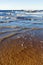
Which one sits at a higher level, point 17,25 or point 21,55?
point 21,55

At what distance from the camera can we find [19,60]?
8.23 m

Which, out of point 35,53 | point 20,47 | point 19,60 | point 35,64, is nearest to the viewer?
point 35,64

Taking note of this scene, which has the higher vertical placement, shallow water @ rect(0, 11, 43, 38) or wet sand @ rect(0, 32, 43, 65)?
wet sand @ rect(0, 32, 43, 65)

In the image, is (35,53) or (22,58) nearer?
(22,58)

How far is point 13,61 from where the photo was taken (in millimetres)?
8055

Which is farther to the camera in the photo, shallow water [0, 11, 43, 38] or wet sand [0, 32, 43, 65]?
shallow water [0, 11, 43, 38]

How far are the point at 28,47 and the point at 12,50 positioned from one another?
120cm

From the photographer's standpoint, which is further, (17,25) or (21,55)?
(17,25)

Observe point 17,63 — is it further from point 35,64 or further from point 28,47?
point 28,47

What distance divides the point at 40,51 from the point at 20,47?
142cm

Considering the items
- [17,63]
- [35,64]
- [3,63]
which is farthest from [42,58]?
[3,63]

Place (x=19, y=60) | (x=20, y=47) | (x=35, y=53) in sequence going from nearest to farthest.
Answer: (x=19, y=60)
(x=35, y=53)
(x=20, y=47)

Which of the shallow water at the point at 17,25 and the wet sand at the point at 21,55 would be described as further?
the shallow water at the point at 17,25

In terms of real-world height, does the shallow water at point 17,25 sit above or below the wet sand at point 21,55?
below
